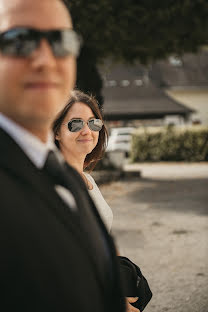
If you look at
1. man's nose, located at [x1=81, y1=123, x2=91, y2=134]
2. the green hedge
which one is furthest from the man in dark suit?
the green hedge

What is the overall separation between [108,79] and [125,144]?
11.4 m

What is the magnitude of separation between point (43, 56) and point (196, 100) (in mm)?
40521

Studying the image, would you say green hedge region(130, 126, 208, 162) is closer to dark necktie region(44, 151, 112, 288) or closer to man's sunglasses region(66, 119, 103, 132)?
man's sunglasses region(66, 119, 103, 132)

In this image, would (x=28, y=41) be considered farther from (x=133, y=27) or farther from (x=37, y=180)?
(x=133, y=27)

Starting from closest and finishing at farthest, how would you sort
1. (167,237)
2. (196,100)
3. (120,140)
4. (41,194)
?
(41,194) → (167,237) → (120,140) → (196,100)

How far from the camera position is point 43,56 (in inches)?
35.9

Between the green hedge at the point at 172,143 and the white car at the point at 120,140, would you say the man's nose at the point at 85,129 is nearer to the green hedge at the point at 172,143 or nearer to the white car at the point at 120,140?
the green hedge at the point at 172,143

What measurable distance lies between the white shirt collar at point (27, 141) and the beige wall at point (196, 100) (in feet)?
130

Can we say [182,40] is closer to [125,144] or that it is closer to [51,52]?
[51,52]

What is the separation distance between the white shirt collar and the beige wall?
39750 mm

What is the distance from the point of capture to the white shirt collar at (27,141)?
0.89 m

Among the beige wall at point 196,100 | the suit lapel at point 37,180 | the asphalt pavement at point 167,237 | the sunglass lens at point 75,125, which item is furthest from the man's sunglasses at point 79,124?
the beige wall at point 196,100

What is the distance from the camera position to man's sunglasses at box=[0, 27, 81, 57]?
89 centimetres

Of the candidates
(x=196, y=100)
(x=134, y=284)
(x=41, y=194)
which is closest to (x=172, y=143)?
(x=196, y=100)
